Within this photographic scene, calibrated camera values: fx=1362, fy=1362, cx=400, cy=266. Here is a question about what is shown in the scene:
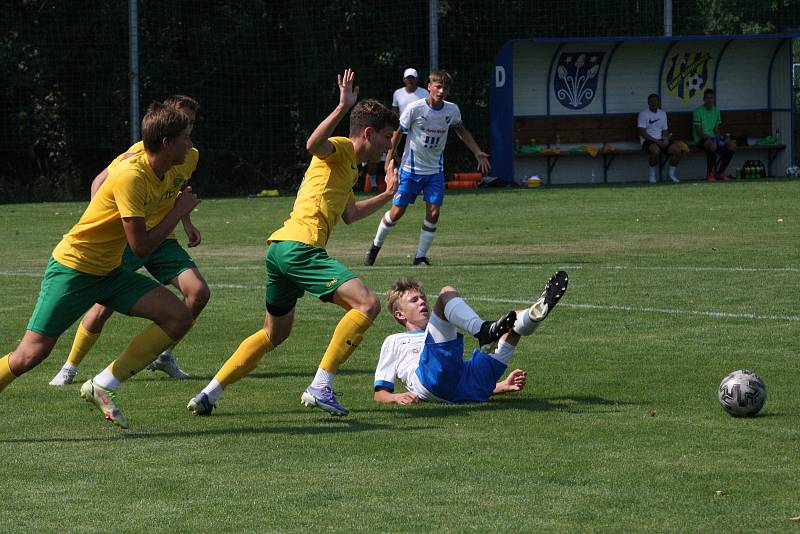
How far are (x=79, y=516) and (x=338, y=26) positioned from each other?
25.5 m

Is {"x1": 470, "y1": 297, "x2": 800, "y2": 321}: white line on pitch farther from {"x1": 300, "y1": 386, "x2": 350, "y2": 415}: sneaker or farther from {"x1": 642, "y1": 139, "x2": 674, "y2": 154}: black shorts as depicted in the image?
{"x1": 642, "y1": 139, "x2": 674, "y2": 154}: black shorts

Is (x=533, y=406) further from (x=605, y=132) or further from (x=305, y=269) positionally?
(x=605, y=132)

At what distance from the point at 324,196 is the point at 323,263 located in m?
0.49

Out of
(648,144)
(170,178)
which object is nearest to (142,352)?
(170,178)

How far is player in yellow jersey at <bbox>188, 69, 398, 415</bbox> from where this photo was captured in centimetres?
775

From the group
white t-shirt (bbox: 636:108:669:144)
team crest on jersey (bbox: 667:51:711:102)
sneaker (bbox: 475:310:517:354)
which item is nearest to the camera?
sneaker (bbox: 475:310:517:354)

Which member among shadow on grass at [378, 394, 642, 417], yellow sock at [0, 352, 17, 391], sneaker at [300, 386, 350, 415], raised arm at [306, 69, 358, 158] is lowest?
shadow on grass at [378, 394, 642, 417]

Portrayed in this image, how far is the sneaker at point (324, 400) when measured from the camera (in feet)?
25.2

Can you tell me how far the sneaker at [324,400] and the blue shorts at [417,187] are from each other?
882 cm

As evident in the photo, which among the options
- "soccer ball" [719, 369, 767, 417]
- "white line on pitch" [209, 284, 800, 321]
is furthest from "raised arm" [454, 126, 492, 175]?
"soccer ball" [719, 369, 767, 417]

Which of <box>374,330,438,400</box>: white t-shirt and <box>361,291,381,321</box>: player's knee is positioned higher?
<box>361,291,381,321</box>: player's knee

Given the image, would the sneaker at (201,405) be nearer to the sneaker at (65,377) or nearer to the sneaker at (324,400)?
the sneaker at (324,400)

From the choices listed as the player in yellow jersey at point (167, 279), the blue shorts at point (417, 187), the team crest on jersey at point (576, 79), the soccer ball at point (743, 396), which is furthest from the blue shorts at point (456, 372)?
the team crest on jersey at point (576, 79)

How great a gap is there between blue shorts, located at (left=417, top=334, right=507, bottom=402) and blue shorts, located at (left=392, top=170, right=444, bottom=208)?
27.4 feet
